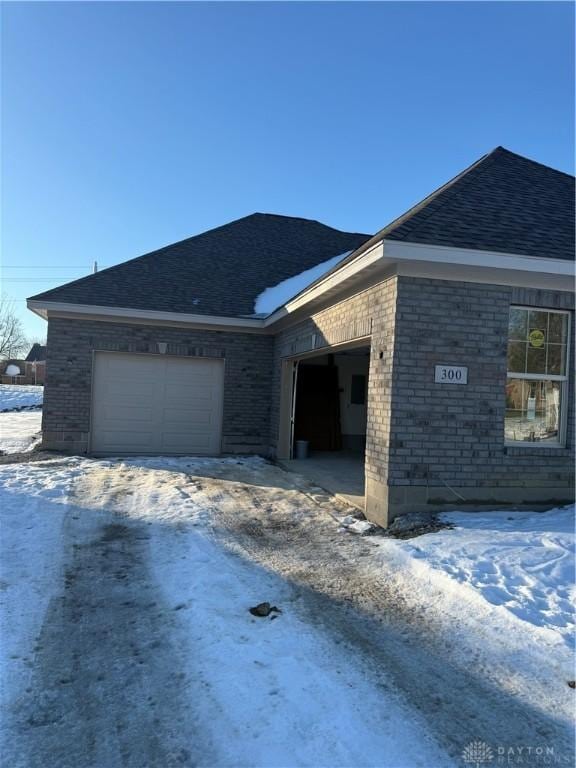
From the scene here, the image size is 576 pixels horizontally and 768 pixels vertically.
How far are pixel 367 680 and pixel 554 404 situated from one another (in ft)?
18.4

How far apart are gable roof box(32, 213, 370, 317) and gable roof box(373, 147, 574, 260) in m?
6.24

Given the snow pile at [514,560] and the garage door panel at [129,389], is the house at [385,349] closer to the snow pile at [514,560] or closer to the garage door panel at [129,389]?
the garage door panel at [129,389]

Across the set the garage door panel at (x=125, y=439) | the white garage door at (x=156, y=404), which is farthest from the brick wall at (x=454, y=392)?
the garage door panel at (x=125, y=439)

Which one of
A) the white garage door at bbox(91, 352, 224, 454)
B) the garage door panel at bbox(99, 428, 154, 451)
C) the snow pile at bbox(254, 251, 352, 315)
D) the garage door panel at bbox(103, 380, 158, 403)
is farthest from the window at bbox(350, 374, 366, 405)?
the garage door panel at bbox(99, 428, 154, 451)

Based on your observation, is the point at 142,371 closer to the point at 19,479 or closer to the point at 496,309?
the point at 19,479

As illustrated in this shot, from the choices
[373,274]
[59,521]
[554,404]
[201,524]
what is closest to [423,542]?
[201,524]

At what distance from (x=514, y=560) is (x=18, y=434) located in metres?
14.6

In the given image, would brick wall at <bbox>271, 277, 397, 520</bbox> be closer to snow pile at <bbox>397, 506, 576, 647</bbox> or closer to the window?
snow pile at <bbox>397, 506, 576, 647</bbox>

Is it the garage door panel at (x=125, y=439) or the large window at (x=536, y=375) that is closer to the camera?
the large window at (x=536, y=375)

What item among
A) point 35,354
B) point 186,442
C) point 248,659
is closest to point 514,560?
point 248,659

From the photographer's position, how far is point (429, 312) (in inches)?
276

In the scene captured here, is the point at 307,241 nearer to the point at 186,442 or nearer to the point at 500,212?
the point at 186,442

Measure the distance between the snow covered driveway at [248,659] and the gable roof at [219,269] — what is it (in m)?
7.30

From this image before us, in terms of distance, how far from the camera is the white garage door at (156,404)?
41.3 feet
